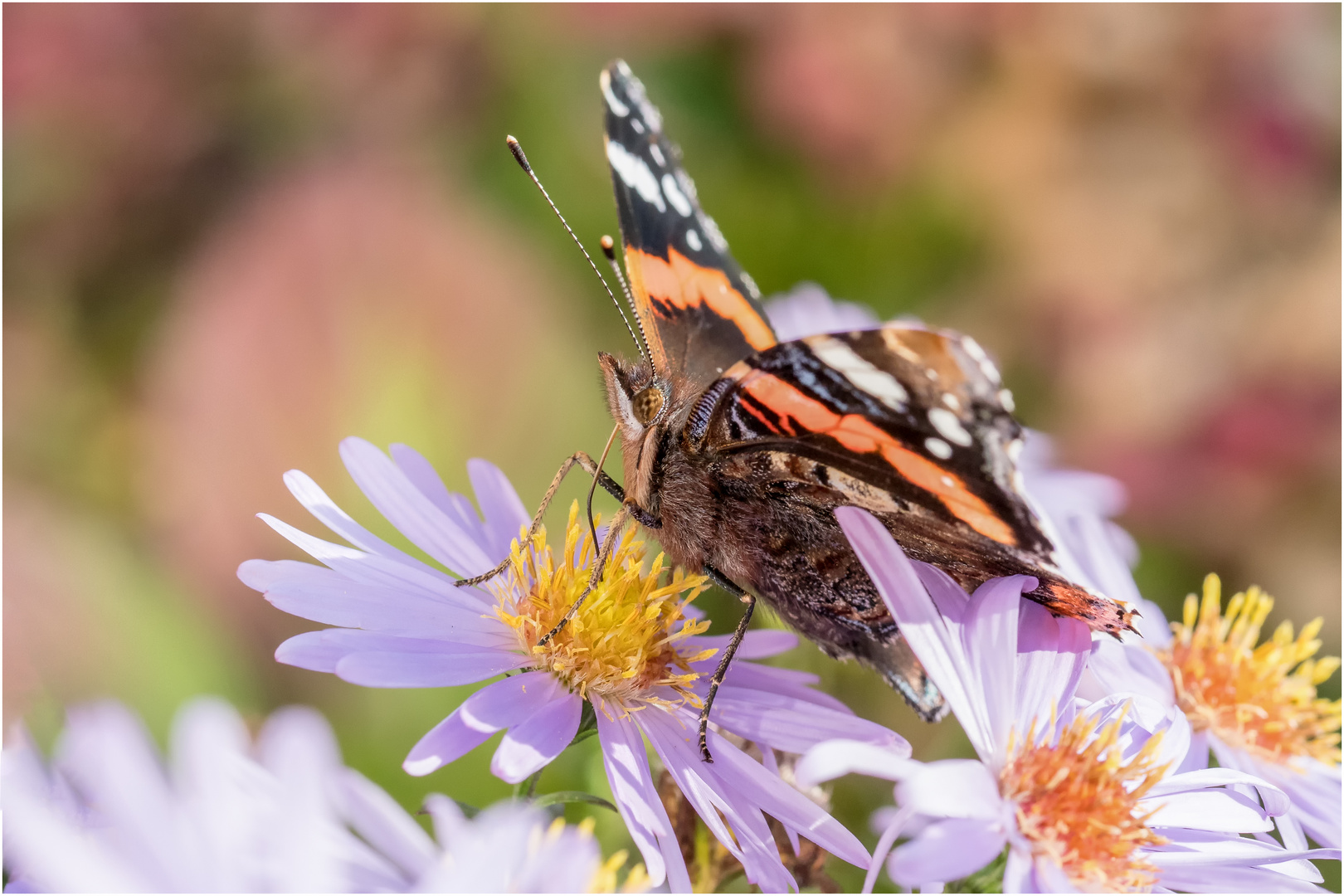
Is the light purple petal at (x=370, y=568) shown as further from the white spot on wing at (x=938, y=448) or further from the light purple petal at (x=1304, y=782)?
the light purple petal at (x=1304, y=782)

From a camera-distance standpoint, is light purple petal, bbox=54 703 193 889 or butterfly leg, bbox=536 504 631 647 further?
butterfly leg, bbox=536 504 631 647

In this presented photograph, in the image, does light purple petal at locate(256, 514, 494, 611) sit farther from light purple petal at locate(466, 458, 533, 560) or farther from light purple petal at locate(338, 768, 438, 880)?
light purple petal at locate(338, 768, 438, 880)

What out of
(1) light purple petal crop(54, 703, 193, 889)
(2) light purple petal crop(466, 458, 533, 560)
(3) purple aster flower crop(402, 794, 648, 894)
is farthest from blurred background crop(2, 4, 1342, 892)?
(1) light purple petal crop(54, 703, 193, 889)

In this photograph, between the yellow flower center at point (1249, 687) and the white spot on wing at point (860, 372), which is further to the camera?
the yellow flower center at point (1249, 687)

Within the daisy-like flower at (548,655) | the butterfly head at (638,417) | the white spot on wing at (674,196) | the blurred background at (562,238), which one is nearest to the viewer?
the daisy-like flower at (548,655)

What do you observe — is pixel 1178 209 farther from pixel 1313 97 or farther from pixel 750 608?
pixel 750 608

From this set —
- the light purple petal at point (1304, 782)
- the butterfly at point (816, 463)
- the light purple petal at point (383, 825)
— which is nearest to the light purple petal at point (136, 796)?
the light purple petal at point (383, 825)
